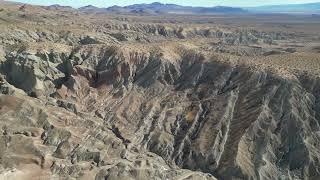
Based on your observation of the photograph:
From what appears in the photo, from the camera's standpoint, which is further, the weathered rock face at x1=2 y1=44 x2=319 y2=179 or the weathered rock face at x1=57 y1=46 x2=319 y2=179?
the weathered rock face at x1=57 y1=46 x2=319 y2=179

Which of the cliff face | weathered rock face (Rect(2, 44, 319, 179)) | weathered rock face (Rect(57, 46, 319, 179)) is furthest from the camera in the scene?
weathered rock face (Rect(57, 46, 319, 179))

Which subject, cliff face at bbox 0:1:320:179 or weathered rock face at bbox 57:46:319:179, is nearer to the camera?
cliff face at bbox 0:1:320:179

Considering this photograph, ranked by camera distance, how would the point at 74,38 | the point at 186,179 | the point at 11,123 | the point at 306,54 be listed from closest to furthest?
the point at 186,179, the point at 11,123, the point at 306,54, the point at 74,38

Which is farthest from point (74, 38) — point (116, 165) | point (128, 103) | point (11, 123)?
point (116, 165)

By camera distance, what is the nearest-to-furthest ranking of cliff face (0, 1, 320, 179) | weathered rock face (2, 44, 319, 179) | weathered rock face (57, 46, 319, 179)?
cliff face (0, 1, 320, 179) → weathered rock face (2, 44, 319, 179) → weathered rock face (57, 46, 319, 179)

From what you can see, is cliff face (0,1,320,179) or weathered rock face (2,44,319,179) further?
weathered rock face (2,44,319,179)

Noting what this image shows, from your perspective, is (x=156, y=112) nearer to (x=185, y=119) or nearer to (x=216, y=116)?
(x=185, y=119)

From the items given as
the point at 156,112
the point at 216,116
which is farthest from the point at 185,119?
the point at 156,112

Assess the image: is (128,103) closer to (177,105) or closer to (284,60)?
(177,105)
